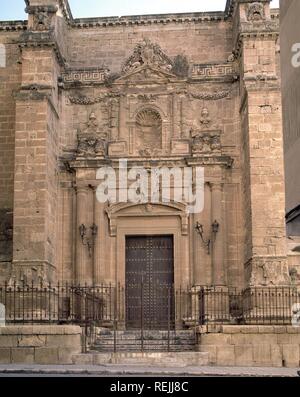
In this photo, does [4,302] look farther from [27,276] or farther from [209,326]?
[209,326]

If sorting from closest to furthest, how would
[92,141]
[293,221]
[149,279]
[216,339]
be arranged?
[293,221]
[216,339]
[149,279]
[92,141]

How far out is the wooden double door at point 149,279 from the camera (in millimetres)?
18297

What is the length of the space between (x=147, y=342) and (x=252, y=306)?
125 inches

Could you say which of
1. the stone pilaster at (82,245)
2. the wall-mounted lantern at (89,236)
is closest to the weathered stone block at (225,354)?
the stone pilaster at (82,245)

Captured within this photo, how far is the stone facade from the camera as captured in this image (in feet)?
57.9

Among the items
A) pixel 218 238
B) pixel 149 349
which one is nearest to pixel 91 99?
pixel 218 238

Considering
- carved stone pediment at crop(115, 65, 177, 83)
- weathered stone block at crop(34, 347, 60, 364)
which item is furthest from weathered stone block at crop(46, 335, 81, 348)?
carved stone pediment at crop(115, 65, 177, 83)

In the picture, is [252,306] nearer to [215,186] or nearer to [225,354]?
[215,186]

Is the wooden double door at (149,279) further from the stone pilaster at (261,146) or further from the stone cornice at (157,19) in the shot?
the stone cornice at (157,19)

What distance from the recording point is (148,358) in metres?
13.0

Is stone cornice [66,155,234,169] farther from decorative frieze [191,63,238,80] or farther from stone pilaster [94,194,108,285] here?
decorative frieze [191,63,238,80]

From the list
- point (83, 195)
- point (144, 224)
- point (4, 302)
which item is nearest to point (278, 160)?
point (144, 224)

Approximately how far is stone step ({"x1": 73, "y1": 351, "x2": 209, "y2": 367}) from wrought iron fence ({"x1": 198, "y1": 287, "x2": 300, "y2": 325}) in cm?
271

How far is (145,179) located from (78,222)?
2197 millimetres
